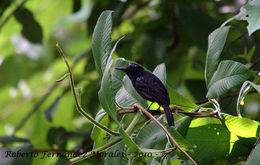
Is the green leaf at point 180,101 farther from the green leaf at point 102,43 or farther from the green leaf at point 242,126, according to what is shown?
the green leaf at point 102,43

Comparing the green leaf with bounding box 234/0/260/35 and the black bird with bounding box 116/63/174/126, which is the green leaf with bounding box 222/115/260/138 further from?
the green leaf with bounding box 234/0/260/35

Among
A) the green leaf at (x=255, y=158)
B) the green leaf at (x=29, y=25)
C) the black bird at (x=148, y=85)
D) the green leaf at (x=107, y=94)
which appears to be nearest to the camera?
the green leaf at (x=255, y=158)

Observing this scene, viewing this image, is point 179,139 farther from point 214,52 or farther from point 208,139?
point 214,52

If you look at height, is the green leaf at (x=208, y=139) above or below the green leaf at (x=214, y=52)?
below

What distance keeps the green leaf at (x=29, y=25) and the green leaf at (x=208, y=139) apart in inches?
80.3

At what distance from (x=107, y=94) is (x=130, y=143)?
0.21 m

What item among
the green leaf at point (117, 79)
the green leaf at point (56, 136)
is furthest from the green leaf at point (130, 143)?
the green leaf at point (56, 136)

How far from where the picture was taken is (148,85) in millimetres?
1702

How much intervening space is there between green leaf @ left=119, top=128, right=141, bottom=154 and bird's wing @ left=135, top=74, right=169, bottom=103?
1.10ft

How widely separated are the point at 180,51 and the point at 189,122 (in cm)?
196

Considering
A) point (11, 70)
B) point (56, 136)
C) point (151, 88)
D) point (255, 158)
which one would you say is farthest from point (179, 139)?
point (11, 70)

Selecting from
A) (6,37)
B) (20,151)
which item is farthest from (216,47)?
(6,37)

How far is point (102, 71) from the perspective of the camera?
1.47 m

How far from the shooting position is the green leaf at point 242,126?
4.76ft
